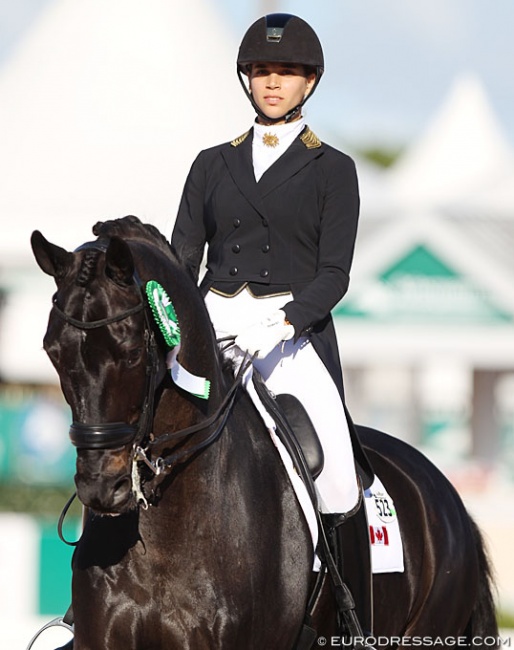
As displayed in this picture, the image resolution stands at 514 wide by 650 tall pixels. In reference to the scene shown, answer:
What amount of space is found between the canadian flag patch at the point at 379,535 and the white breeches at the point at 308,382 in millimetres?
373

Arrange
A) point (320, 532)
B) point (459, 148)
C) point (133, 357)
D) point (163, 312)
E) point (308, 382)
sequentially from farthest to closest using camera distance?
point (459, 148), point (308, 382), point (320, 532), point (163, 312), point (133, 357)

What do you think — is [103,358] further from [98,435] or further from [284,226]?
[284,226]

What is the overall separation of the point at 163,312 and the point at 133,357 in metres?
0.19

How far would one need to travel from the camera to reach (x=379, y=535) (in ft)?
17.0

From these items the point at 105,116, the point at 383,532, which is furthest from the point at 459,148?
the point at 383,532

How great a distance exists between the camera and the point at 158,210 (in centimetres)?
1473

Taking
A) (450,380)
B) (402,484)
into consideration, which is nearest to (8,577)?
(402,484)

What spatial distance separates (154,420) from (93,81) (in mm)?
12286

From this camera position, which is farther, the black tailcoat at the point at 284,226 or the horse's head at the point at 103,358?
the black tailcoat at the point at 284,226

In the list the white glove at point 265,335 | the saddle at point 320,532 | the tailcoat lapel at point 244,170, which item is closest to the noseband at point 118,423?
the white glove at point 265,335

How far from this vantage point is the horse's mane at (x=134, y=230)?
13.5 ft

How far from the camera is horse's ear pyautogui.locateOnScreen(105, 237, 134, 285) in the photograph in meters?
3.71

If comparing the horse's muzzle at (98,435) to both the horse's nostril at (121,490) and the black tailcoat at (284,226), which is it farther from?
the black tailcoat at (284,226)

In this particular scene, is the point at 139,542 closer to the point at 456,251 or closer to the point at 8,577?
the point at 8,577
